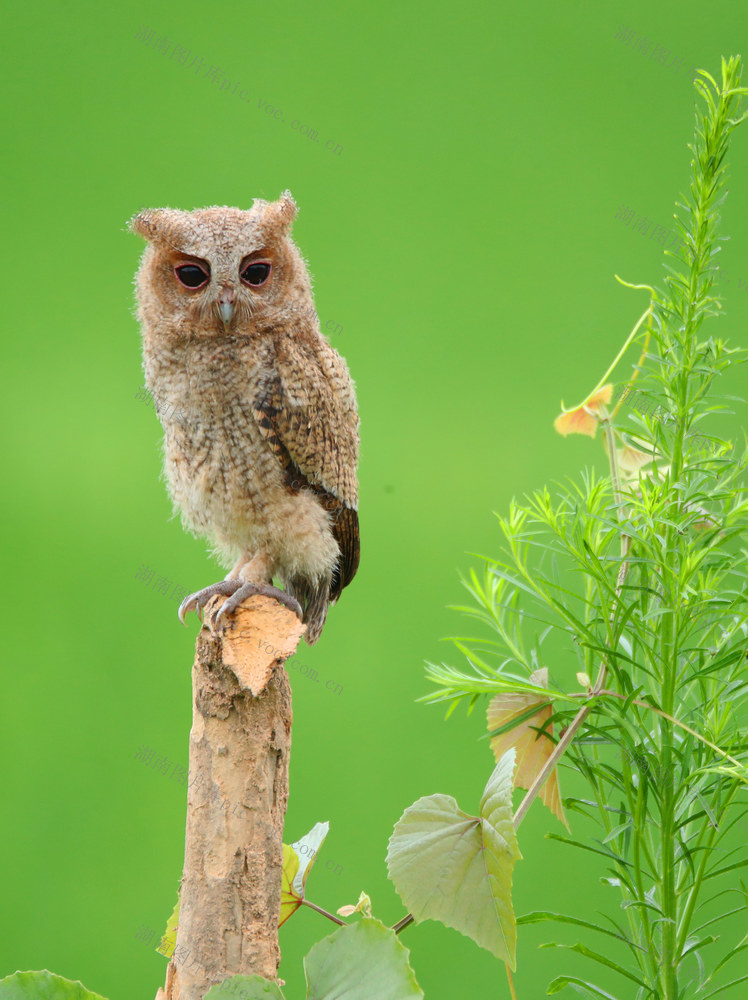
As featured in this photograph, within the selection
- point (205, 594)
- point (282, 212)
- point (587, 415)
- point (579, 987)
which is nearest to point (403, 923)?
point (579, 987)

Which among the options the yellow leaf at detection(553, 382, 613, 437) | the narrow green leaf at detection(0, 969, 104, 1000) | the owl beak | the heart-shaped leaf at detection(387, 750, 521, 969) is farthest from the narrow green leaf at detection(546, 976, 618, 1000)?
the owl beak

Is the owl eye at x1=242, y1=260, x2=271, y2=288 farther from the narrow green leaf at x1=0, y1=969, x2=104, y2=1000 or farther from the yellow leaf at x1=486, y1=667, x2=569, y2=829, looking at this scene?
the narrow green leaf at x1=0, y1=969, x2=104, y2=1000

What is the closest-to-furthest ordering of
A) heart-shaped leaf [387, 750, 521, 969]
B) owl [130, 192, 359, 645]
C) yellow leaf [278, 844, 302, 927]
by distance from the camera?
heart-shaped leaf [387, 750, 521, 969], yellow leaf [278, 844, 302, 927], owl [130, 192, 359, 645]

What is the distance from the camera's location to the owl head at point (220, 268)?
50.2 inches

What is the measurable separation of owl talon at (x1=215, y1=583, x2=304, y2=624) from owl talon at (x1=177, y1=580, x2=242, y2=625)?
0.08m

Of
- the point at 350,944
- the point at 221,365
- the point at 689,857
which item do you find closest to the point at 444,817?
the point at 350,944

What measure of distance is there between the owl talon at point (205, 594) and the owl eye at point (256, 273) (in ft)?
1.50

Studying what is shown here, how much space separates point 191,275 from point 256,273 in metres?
0.10

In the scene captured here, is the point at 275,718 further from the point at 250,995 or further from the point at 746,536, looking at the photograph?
the point at 746,536

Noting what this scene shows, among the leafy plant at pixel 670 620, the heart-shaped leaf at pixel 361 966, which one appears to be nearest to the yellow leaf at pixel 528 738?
the leafy plant at pixel 670 620

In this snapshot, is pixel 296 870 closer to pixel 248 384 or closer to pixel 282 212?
pixel 248 384

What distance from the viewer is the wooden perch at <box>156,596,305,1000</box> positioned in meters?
1.04

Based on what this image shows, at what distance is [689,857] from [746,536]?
14.0 inches

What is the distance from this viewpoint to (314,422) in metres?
1.35
